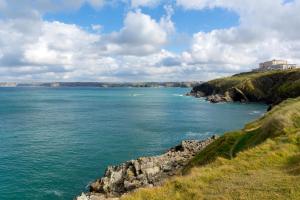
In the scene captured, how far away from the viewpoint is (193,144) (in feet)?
247

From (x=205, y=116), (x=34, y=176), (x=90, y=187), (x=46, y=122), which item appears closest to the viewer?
(x=90, y=187)

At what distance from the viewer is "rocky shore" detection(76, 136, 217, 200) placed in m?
49.1

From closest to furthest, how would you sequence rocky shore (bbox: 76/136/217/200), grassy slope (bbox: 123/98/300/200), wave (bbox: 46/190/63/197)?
grassy slope (bbox: 123/98/300/200), rocky shore (bbox: 76/136/217/200), wave (bbox: 46/190/63/197)

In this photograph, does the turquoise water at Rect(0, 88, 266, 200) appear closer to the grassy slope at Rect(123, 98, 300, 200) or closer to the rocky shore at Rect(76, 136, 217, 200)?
the rocky shore at Rect(76, 136, 217, 200)

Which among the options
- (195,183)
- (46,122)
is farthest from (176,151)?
(46,122)

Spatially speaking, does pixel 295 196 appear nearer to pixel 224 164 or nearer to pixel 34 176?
pixel 224 164

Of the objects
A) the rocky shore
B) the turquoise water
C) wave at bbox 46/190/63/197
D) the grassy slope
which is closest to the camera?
the grassy slope

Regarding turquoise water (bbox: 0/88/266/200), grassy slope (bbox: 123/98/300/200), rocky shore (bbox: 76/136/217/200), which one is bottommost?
turquoise water (bbox: 0/88/266/200)

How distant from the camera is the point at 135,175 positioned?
5544cm

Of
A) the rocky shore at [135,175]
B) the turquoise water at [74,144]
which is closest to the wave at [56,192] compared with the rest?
the turquoise water at [74,144]

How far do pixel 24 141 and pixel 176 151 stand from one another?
4277 centimetres

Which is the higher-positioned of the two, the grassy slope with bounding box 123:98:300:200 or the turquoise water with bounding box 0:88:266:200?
the grassy slope with bounding box 123:98:300:200

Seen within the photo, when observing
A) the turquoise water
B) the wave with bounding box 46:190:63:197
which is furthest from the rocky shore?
the wave with bounding box 46:190:63:197

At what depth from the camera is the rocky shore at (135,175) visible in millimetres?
49125
